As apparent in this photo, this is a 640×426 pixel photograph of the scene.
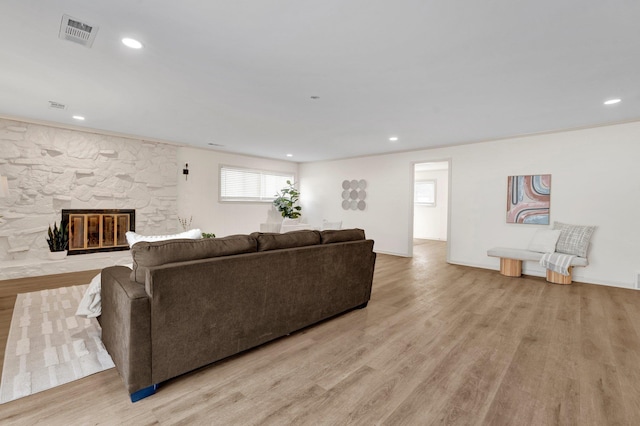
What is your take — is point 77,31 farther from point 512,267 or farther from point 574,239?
point 574,239

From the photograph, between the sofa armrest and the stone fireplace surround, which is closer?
the sofa armrest

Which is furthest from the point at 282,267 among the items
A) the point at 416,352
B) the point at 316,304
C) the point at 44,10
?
the point at 44,10

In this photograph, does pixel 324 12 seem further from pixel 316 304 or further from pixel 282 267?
pixel 316 304

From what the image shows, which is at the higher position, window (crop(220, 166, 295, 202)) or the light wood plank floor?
window (crop(220, 166, 295, 202))

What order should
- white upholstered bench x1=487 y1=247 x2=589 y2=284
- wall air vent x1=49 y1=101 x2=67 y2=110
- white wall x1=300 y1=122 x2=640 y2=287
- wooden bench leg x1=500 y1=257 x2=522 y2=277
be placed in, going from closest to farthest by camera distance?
wall air vent x1=49 y1=101 x2=67 y2=110 → white wall x1=300 y1=122 x2=640 y2=287 → white upholstered bench x1=487 y1=247 x2=589 y2=284 → wooden bench leg x1=500 y1=257 x2=522 y2=277

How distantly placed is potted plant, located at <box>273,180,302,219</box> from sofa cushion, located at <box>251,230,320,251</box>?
5.48 metres

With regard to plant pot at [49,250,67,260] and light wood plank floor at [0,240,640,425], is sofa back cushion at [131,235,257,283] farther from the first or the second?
plant pot at [49,250,67,260]

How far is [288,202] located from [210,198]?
7.45 feet

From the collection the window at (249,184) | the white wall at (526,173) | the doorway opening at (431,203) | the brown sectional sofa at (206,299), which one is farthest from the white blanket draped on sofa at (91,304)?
the doorway opening at (431,203)

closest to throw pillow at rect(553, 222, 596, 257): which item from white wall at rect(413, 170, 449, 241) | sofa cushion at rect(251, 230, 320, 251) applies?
sofa cushion at rect(251, 230, 320, 251)

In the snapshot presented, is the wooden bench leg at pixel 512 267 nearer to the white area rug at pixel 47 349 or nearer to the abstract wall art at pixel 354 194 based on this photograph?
the abstract wall art at pixel 354 194

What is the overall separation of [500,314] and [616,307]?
1570 mm

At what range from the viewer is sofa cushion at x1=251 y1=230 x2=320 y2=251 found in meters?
2.44

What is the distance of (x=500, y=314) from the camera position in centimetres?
324
